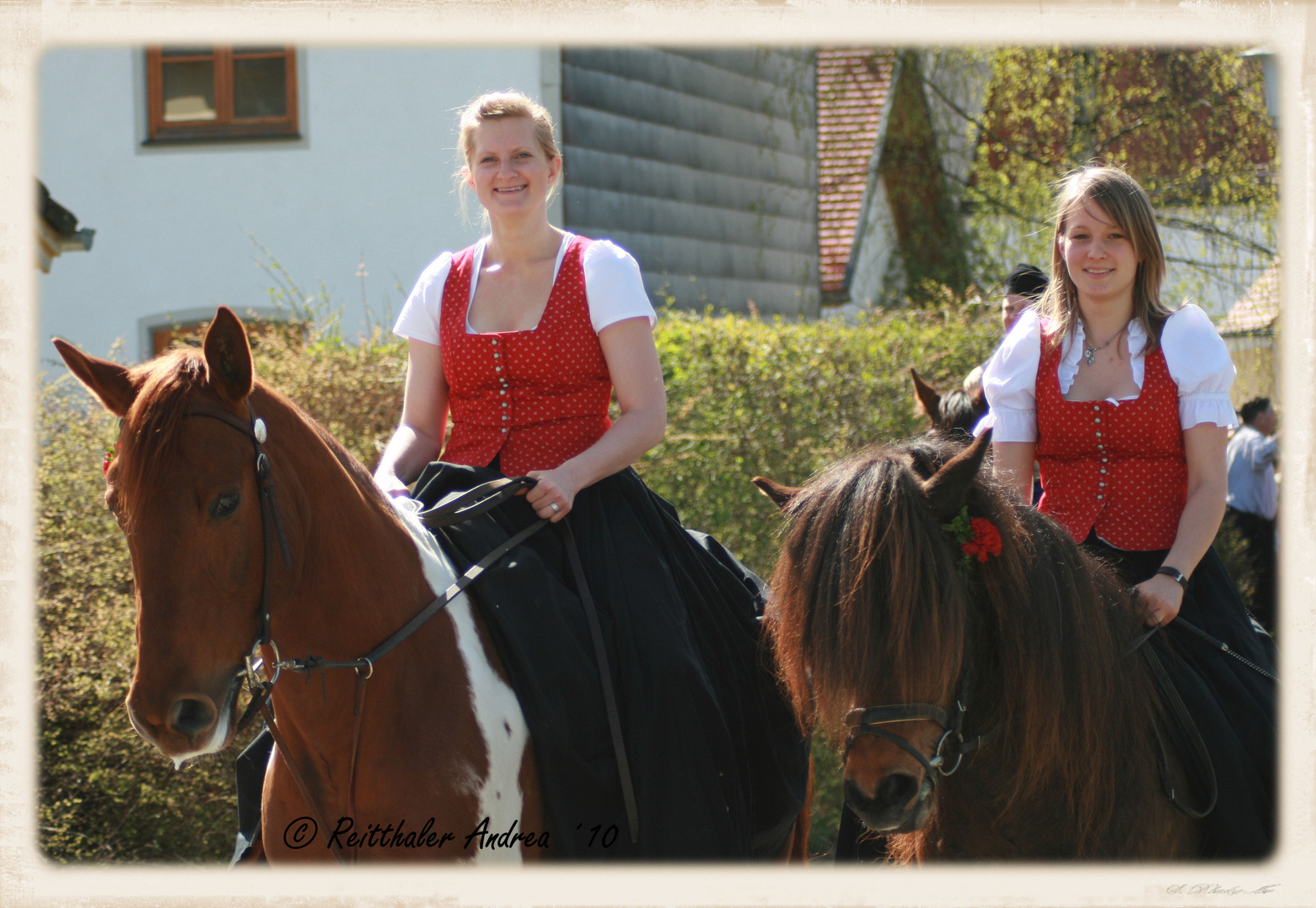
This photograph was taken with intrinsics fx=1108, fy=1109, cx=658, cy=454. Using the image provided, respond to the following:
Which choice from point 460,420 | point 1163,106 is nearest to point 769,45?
point 1163,106

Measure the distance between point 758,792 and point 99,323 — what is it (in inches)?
408

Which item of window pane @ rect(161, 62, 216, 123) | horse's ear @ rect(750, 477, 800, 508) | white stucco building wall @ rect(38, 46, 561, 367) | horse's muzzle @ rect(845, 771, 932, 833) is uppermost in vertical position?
window pane @ rect(161, 62, 216, 123)

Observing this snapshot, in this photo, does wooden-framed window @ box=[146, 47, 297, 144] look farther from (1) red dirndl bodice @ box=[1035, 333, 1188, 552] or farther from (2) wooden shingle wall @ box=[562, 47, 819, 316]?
(1) red dirndl bodice @ box=[1035, 333, 1188, 552]

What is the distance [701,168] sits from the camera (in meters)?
12.7

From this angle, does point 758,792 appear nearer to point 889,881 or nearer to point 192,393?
point 889,881

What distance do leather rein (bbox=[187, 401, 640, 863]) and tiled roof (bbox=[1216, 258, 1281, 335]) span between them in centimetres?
918

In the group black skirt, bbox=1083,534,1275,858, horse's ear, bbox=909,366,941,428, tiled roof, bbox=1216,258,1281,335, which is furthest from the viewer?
tiled roof, bbox=1216,258,1281,335

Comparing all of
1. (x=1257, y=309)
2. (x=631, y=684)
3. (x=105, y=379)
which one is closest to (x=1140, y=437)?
(x=631, y=684)

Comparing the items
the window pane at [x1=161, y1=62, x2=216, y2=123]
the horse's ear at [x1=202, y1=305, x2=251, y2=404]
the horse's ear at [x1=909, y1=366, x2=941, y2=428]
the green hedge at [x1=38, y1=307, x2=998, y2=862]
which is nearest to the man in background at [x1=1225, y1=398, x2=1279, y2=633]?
the green hedge at [x1=38, y1=307, x2=998, y2=862]

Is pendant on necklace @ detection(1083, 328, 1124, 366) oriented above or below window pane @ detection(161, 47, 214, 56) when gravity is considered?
below

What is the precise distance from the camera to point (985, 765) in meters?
2.54

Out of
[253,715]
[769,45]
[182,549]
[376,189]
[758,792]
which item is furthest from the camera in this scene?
[769,45]

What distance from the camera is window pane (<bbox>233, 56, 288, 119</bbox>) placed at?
11.2 m

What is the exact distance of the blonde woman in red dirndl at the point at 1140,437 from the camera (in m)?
2.79
